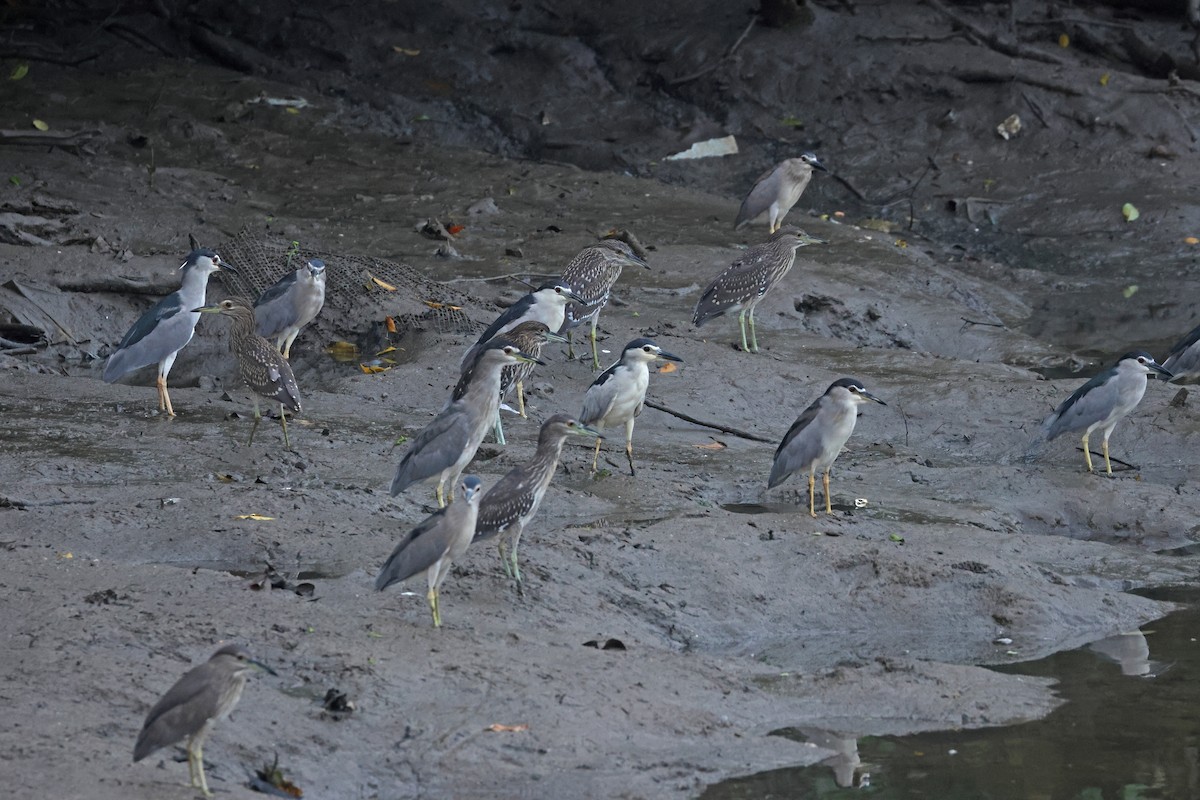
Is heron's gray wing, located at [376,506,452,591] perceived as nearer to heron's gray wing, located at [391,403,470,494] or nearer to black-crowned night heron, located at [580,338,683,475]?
heron's gray wing, located at [391,403,470,494]

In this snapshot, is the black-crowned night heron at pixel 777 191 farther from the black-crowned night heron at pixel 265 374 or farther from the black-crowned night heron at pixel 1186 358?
the black-crowned night heron at pixel 265 374

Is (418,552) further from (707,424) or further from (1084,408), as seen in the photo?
(1084,408)

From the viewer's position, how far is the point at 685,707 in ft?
20.7

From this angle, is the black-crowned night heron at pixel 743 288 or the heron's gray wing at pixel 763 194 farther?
the heron's gray wing at pixel 763 194

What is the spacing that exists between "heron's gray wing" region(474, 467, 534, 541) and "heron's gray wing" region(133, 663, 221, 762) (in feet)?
7.07

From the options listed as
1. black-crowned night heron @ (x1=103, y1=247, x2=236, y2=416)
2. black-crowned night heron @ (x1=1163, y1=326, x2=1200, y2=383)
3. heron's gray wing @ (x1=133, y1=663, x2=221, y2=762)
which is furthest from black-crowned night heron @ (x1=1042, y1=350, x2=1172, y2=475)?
heron's gray wing @ (x1=133, y1=663, x2=221, y2=762)

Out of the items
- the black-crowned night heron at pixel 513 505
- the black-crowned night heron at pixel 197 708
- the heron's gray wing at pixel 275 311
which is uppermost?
the black-crowned night heron at pixel 197 708

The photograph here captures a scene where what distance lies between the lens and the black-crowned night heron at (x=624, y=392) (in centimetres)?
948

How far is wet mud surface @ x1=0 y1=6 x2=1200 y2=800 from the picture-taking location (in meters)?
6.14

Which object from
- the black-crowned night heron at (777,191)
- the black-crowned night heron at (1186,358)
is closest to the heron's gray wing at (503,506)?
the black-crowned night heron at (1186,358)

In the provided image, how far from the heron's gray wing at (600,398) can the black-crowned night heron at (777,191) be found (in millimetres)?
4942

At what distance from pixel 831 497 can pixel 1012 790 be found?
358 centimetres

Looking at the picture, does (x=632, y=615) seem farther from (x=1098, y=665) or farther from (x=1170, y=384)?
(x=1170, y=384)

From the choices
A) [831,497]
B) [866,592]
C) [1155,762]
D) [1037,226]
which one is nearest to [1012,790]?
[1155,762]
